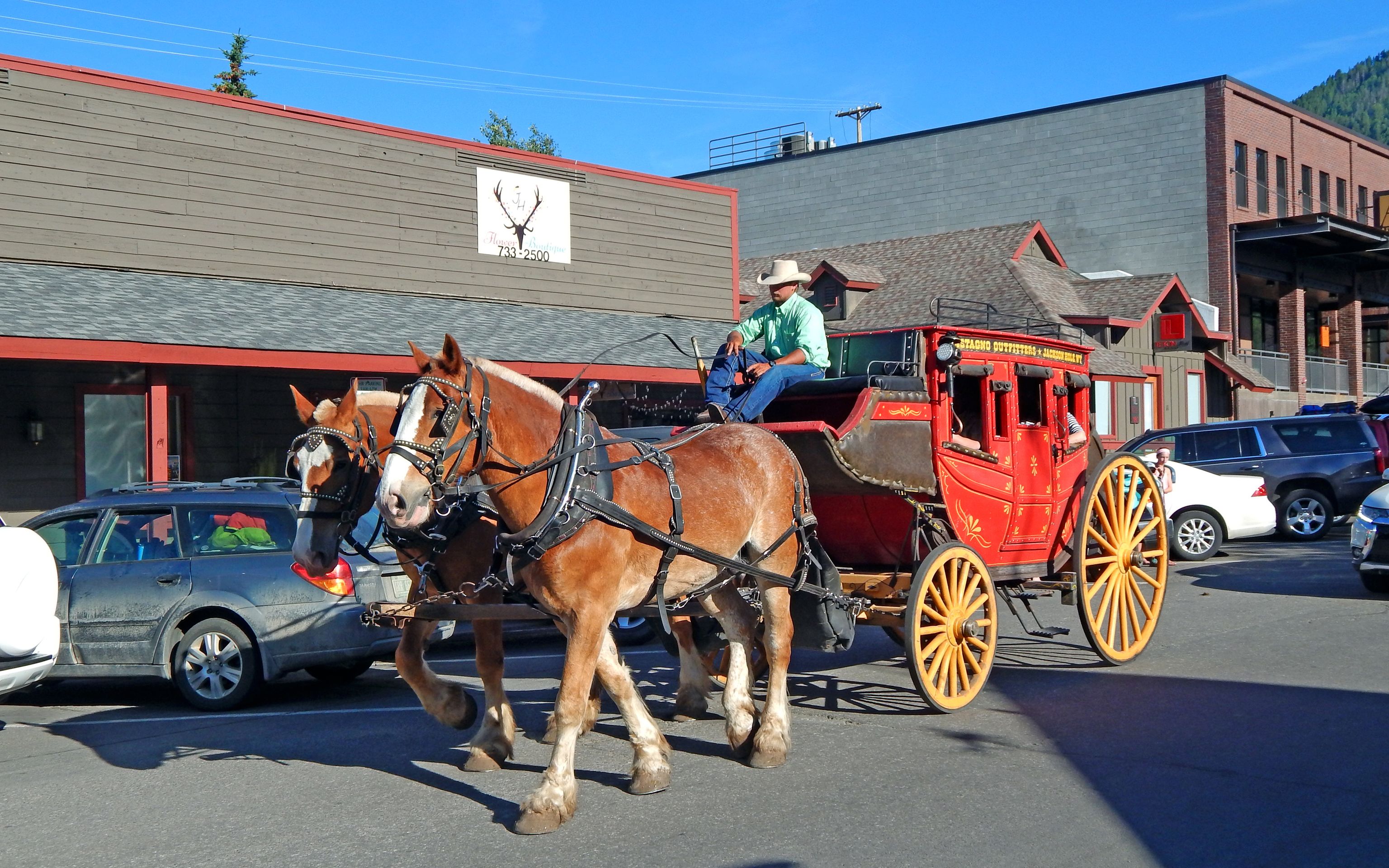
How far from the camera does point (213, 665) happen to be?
871 cm

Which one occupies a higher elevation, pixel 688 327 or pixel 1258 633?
pixel 688 327

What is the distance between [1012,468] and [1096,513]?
1.13 metres

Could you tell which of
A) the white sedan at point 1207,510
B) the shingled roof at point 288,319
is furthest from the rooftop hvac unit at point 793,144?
the white sedan at point 1207,510

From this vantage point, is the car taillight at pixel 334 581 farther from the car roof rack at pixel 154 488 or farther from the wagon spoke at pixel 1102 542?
the wagon spoke at pixel 1102 542

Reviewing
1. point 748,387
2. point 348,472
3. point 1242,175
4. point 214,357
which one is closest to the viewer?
point 348,472

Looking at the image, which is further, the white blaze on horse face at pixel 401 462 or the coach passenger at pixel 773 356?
the coach passenger at pixel 773 356

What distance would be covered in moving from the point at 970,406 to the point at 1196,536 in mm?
10238

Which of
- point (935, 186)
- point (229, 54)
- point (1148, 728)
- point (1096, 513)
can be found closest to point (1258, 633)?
point (1096, 513)

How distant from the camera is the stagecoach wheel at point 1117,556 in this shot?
8.77 metres

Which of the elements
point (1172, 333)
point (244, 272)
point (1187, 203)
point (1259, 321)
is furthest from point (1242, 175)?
point (244, 272)

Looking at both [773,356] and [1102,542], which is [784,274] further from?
[1102,542]

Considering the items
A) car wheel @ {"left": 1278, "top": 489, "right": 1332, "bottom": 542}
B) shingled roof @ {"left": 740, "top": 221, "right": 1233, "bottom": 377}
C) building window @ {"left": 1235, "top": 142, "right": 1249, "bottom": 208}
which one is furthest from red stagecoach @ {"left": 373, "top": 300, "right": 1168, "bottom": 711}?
building window @ {"left": 1235, "top": 142, "right": 1249, "bottom": 208}

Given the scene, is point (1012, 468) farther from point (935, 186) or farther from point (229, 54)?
point (229, 54)

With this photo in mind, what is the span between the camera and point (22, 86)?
1496 cm
